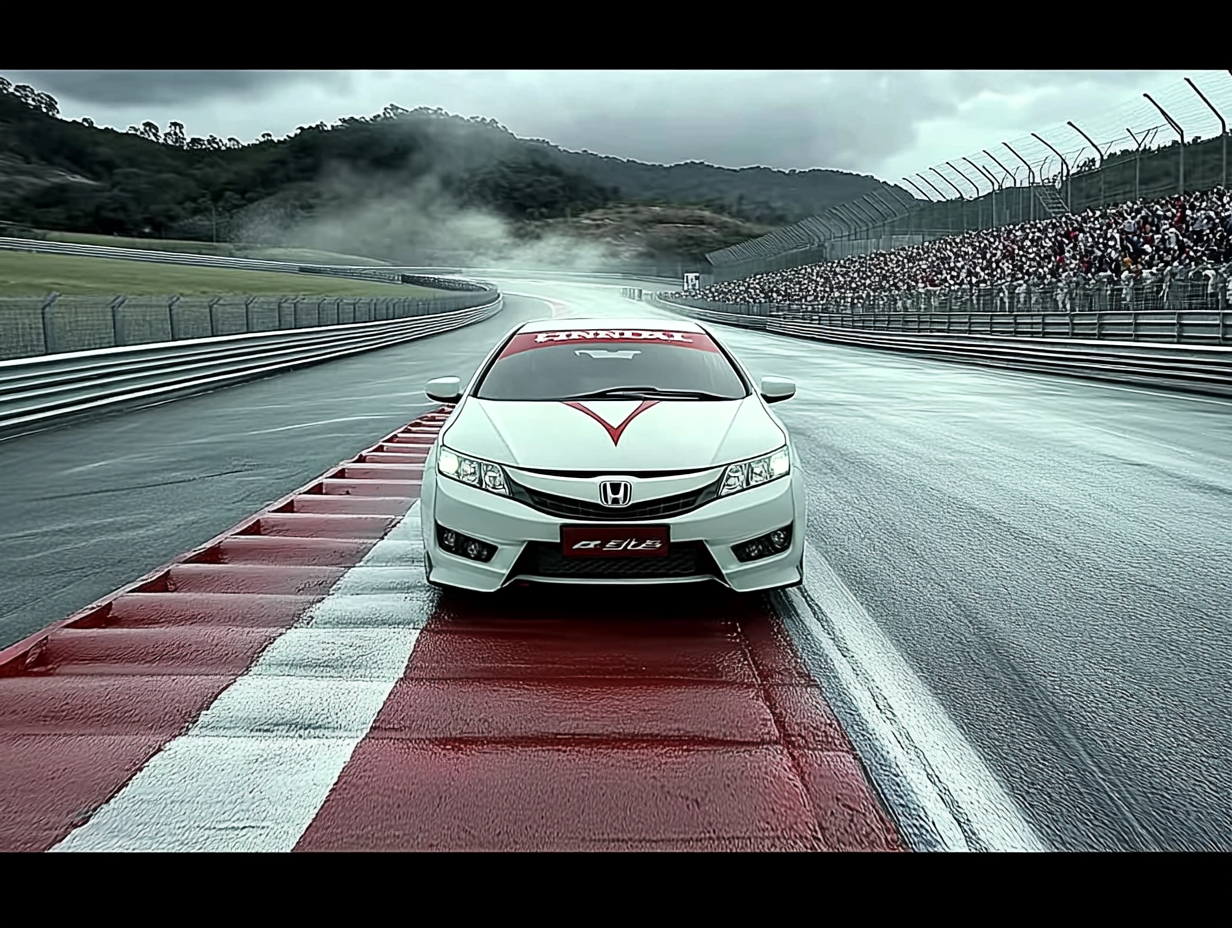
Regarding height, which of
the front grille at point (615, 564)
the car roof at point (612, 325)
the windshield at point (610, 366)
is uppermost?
the car roof at point (612, 325)

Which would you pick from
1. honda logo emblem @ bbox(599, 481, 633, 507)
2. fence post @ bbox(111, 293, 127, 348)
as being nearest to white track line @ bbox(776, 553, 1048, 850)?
honda logo emblem @ bbox(599, 481, 633, 507)

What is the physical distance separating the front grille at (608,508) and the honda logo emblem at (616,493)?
0.08 ft

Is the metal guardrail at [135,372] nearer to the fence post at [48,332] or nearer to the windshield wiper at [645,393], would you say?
the fence post at [48,332]

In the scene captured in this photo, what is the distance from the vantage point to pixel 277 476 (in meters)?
9.43

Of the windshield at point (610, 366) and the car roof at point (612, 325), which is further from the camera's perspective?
the car roof at point (612, 325)

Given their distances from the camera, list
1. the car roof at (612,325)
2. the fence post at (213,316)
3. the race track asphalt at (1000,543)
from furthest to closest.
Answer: the fence post at (213,316) → the car roof at (612,325) → the race track asphalt at (1000,543)

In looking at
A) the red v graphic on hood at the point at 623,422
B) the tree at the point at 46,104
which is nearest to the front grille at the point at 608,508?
the red v graphic on hood at the point at 623,422

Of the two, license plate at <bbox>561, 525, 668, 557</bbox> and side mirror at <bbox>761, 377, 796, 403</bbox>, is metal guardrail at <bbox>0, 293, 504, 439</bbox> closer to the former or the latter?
side mirror at <bbox>761, 377, 796, 403</bbox>

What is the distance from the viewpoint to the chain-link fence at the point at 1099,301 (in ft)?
65.6

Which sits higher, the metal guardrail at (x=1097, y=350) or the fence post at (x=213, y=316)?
the fence post at (x=213, y=316)

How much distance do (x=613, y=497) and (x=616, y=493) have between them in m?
0.02

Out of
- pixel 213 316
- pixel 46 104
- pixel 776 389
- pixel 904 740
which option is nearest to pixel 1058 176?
pixel 213 316

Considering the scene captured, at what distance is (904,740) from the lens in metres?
3.66

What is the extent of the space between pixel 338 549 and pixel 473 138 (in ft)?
638
